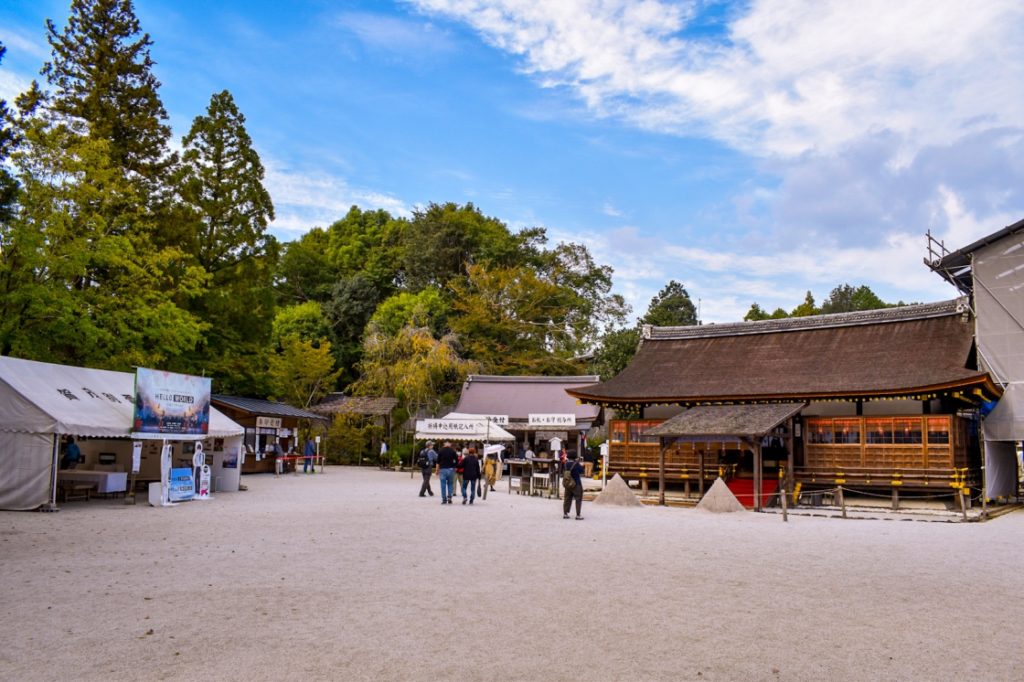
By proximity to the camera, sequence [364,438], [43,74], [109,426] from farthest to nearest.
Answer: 1. [364,438]
2. [43,74]
3. [109,426]

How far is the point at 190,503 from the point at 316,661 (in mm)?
14269

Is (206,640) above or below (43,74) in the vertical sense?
below

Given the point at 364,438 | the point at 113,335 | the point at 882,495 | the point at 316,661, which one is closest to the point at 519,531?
the point at 316,661

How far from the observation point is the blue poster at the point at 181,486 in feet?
61.2

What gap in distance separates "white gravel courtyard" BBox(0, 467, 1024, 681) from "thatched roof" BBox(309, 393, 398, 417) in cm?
2601

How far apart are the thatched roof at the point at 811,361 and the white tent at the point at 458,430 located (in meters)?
5.05

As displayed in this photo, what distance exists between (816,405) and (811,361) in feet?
6.25

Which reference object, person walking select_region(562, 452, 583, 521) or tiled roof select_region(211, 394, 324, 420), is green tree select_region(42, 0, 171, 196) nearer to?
tiled roof select_region(211, 394, 324, 420)

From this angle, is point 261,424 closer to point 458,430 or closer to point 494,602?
point 458,430

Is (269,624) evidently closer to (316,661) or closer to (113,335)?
(316,661)

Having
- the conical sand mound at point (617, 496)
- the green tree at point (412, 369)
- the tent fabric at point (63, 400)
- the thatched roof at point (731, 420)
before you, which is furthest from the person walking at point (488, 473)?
the green tree at point (412, 369)

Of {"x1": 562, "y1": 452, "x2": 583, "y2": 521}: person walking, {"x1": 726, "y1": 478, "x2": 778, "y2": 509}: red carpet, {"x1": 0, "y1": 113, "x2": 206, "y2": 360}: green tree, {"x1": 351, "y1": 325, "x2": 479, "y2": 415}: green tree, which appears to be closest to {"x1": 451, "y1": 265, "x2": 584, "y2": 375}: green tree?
{"x1": 351, "y1": 325, "x2": 479, "y2": 415}: green tree

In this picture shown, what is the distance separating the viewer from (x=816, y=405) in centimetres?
2403

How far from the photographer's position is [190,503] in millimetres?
18672
